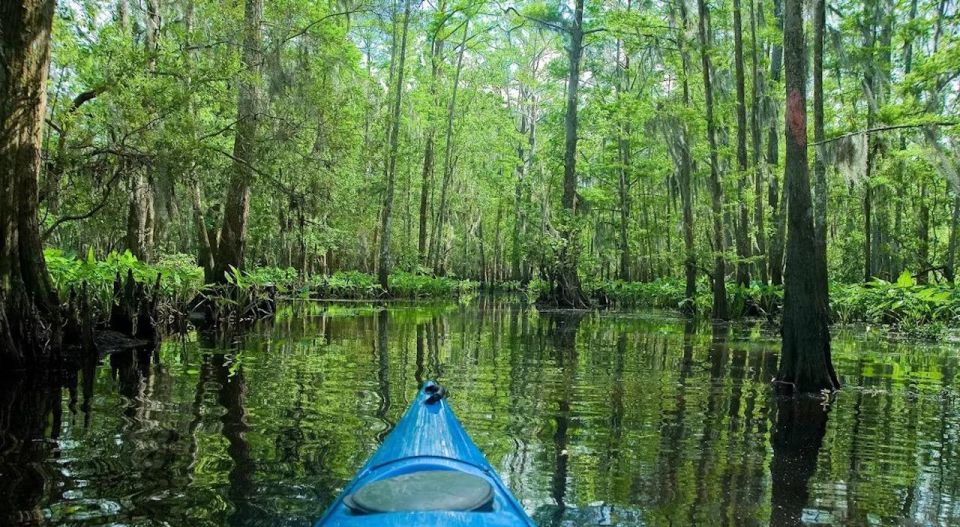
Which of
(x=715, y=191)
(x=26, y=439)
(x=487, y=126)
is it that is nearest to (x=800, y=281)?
(x=26, y=439)

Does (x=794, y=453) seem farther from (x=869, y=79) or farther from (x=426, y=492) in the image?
(x=869, y=79)

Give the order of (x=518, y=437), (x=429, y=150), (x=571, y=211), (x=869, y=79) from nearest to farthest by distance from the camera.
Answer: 1. (x=518, y=437)
2. (x=869, y=79)
3. (x=571, y=211)
4. (x=429, y=150)

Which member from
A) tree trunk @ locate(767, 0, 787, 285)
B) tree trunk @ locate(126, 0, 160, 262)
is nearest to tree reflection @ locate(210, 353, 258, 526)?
tree trunk @ locate(126, 0, 160, 262)

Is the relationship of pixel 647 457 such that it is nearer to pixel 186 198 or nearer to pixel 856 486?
pixel 856 486

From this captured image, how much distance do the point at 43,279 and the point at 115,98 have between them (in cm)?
325

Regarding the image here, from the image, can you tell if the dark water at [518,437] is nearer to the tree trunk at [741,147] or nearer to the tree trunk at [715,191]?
the tree trunk at [715,191]

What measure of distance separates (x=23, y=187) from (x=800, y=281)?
785 centimetres

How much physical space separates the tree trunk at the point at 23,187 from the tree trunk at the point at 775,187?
15.2 m

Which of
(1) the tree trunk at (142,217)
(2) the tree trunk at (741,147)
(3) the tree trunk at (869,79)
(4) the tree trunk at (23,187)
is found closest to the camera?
(4) the tree trunk at (23,187)

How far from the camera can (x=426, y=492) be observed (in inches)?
86.7

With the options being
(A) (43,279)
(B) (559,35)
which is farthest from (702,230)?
(A) (43,279)

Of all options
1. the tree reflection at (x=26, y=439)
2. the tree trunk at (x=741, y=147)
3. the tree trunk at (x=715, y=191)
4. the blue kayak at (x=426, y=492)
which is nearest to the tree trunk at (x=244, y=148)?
the tree reflection at (x=26, y=439)

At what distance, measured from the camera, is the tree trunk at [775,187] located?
17.9 m

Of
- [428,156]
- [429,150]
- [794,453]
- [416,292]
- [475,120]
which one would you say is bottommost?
[794,453]
